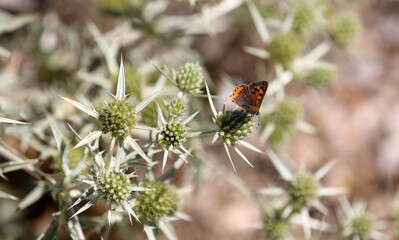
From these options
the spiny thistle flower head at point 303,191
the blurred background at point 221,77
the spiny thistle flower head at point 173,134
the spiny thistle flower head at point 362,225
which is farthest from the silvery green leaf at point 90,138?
the spiny thistle flower head at point 362,225

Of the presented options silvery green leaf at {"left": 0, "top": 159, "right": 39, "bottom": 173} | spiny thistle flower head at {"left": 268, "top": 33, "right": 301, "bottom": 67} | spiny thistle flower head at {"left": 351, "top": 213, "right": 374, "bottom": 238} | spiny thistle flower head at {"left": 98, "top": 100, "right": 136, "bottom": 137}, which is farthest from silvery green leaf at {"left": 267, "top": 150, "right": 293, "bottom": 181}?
silvery green leaf at {"left": 0, "top": 159, "right": 39, "bottom": 173}

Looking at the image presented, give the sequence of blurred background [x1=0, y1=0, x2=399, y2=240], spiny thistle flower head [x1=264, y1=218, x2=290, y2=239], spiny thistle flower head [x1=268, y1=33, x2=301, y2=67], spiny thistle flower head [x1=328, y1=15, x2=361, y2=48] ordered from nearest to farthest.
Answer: spiny thistle flower head [x1=264, y1=218, x2=290, y2=239] < spiny thistle flower head [x1=268, y1=33, x2=301, y2=67] < blurred background [x1=0, y1=0, x2=399, y2=240] < spiny thistle flower head [x1=328, y1=15, x2=361, y2=48]

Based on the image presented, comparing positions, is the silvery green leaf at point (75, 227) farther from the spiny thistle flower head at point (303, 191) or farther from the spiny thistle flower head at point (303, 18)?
the spiny thistle flower head at point (303, 18)

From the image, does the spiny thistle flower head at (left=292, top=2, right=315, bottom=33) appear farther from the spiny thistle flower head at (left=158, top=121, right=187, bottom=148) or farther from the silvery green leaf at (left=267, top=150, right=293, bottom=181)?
the spiny thistle flower head at (left=158, top=121, right=187, bottom=148)

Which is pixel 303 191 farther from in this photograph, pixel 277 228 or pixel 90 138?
pixel 90 138

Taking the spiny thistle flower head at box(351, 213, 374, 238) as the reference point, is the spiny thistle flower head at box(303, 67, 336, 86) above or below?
above

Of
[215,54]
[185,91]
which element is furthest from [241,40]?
[185,91]

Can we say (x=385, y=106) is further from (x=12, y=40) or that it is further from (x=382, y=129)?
(x=12, y=40)
